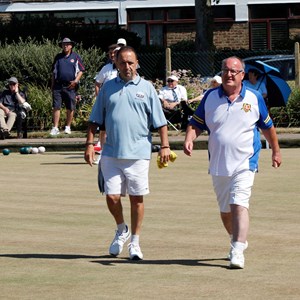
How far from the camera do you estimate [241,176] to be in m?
9.73

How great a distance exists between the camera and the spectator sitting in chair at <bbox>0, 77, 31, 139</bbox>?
2484 centimetres

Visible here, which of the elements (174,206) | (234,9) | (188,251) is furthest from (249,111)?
(234,9)

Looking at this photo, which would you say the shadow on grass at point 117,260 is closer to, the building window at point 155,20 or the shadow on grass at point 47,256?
the shadow on grass at point 47,256

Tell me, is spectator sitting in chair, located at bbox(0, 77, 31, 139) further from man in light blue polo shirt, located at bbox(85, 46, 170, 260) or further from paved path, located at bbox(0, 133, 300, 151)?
man in light blue polo shirt, located at bbox(85, 46, 170, 260)

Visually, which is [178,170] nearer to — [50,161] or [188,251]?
[50,161]

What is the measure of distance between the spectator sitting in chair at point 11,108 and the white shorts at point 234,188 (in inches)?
605

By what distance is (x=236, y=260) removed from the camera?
31.1 ft

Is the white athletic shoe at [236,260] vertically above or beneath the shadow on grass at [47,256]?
above

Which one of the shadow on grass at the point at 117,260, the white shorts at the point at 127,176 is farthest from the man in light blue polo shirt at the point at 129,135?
the shadow on grass at the point at 117,260

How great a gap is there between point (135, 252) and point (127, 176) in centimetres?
63

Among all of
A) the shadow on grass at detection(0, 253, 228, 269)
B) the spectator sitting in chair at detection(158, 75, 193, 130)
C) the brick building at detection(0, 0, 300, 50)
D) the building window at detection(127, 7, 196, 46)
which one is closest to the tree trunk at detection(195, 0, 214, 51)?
the brick building at detection(0, 0, 300, 50)

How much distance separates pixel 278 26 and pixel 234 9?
6.29ft

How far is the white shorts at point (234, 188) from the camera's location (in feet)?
Result: 31.7

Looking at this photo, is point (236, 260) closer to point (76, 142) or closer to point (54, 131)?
point (76, 142)
